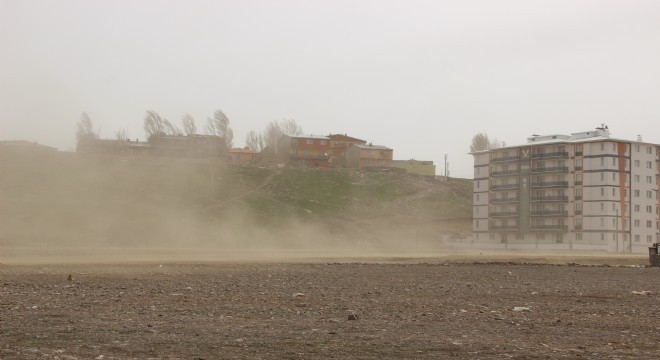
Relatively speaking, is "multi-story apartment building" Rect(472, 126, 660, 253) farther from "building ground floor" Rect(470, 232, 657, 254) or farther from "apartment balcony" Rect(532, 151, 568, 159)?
"building ground floor" Rect(470, 232, 657, 254)

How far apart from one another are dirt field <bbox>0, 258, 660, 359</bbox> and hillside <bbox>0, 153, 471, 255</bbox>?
218 feet

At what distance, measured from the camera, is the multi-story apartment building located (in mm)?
129625

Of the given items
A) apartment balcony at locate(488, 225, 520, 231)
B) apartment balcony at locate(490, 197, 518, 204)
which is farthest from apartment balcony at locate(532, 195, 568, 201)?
apartment balcony at locate(488, 225, 520, 231)

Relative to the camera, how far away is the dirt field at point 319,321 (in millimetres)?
15875

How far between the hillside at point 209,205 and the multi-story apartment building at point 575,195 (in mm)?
13230

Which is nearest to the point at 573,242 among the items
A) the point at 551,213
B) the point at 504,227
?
the point at 551,213

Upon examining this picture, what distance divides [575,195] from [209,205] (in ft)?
212

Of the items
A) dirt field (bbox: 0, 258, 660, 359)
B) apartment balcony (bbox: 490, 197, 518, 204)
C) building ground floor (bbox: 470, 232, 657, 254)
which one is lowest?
building ground floor (bbox: 470, 232, 657, 254)

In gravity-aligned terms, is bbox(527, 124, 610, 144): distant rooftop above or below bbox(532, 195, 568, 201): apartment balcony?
above

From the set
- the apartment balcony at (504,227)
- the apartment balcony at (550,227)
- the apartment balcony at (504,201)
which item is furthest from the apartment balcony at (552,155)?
the apartment balcony at (504,227)

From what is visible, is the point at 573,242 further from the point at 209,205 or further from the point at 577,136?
the point at 209,205

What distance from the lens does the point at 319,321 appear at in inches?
810

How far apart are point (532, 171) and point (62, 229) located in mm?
79637

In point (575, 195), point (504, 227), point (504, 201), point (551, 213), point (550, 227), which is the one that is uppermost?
point (575, 195)
